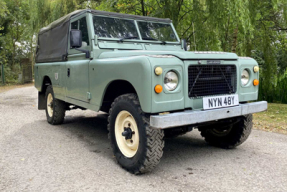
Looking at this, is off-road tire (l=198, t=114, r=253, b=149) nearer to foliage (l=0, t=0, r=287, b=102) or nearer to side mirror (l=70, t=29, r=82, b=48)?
foliage (l=0, t=0, r=287, b=102)

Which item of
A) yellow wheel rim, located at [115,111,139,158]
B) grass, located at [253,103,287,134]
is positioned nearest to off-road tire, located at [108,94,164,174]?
yellow wheel rim, located at [115,111,139,158]

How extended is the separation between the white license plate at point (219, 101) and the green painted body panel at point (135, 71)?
9cm

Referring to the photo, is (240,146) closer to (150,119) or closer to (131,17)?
(150,119)

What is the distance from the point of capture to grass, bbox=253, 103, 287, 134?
6.27 m

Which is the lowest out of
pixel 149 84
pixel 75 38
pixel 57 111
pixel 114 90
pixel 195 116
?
pixel 57 111

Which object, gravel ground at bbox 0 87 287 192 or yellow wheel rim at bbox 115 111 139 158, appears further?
Answer: yellow wheel rim at bbox 115 111 139 158

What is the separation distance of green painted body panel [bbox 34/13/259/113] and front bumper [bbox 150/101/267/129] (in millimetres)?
150

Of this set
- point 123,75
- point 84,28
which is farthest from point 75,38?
point 123,75

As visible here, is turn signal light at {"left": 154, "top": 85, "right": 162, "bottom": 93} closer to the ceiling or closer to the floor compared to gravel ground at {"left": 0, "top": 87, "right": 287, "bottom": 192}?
closer to the ceiling

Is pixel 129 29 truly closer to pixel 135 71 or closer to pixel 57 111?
pixel 135 71

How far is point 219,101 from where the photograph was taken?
3.54 metres

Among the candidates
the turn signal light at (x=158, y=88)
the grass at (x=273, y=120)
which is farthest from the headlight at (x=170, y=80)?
the grass at (x=273, y=120)

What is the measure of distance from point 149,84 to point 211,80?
3.30ft

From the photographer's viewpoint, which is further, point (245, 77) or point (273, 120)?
point (273, 120)
